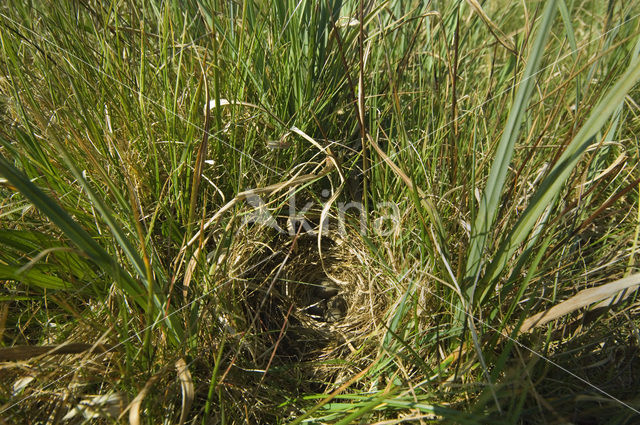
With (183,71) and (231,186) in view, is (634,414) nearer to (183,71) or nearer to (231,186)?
(231,186)

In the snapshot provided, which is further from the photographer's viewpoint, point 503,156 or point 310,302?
point 310,302

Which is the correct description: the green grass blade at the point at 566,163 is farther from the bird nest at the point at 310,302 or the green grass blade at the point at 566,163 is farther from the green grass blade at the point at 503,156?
the bird nest at the point at 310,302

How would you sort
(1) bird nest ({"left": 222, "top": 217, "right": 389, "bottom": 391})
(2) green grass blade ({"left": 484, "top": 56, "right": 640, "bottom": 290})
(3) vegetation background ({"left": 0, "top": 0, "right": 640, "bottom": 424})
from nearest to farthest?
(2) green grass blade ({"left": 484, "top": 56, "right": 640, "bottom": 290}) → (3) vegetation background ({"left": 0, "top": 0, "right": 640, "bottom": 424}) → (1) bird nest ({"left": 222, "top": 217, "right": 389, "bottom": 391})

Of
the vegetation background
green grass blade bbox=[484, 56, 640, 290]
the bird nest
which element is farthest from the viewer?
the bird nest

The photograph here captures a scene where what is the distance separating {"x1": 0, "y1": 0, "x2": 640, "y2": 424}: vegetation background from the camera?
68cm

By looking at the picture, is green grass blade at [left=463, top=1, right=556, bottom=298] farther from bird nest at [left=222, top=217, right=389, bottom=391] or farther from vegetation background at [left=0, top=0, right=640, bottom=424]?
bird nest at [left=222, top=217, right=389, bottom=391]

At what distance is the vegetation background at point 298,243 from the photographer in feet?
2.23

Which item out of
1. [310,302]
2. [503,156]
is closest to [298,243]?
[310,302]

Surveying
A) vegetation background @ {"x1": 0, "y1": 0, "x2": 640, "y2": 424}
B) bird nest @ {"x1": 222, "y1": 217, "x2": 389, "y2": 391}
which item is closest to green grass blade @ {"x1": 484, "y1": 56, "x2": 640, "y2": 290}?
vegetation background @ {"x1": 0, "y1": 0, "x2": 640, "y2": 424}

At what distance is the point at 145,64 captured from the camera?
38.1 inches

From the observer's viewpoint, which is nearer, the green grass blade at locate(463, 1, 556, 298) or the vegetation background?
the green grass blade at locate(463, 1, 556, 298)

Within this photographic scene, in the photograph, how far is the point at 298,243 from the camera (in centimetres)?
104

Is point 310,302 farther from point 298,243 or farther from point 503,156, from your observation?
point 503,156

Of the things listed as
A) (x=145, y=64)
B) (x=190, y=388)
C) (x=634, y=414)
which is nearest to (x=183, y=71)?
(x=145, y=64)
